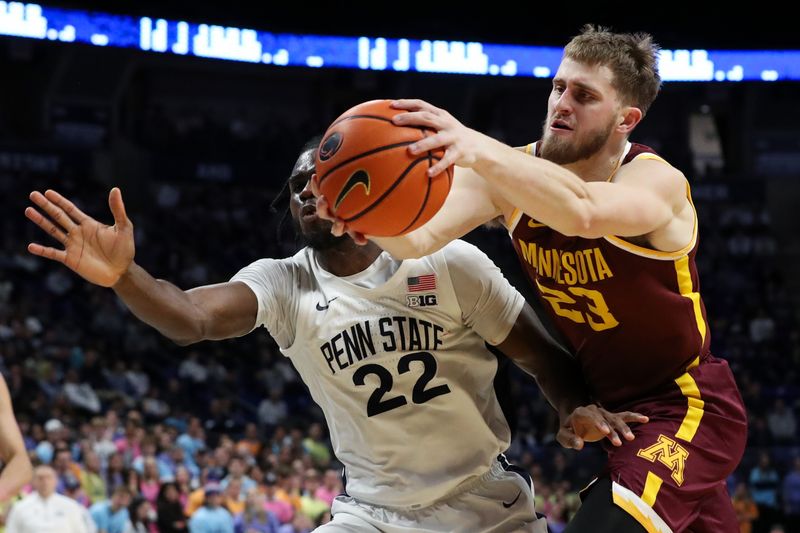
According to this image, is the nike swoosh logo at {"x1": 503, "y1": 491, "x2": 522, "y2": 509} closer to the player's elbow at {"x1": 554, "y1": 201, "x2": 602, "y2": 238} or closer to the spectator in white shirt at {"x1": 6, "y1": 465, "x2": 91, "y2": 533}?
the player's elbow at {"x1": 554, "y1": 201, "x2": 602, "y2": 238}

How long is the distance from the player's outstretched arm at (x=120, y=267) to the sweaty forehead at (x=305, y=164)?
2.02 feet

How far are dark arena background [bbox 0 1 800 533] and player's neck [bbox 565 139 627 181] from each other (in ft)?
24.1

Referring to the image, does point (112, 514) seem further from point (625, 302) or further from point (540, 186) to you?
point (540, 186)

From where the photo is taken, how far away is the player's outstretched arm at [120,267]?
10.6 ft

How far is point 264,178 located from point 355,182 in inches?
682

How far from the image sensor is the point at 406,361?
380 centimetres

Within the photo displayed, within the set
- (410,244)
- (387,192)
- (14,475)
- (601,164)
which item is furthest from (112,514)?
(387,192)

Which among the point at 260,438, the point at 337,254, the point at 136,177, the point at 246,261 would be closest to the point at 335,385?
the point at 337,254

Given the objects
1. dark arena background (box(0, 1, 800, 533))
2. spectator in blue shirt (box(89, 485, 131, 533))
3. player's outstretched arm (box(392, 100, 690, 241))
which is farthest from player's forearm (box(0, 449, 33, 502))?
dark arena background (box(0, 1, 800, 533))

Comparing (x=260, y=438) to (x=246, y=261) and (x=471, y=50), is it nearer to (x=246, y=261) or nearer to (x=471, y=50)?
(x=246, y=261)

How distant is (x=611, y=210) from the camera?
3.00 meters

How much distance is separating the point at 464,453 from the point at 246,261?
14.6m

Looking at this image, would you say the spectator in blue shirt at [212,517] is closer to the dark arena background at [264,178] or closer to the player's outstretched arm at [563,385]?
the dark arena background at [264,178]

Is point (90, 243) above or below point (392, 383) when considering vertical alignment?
above
